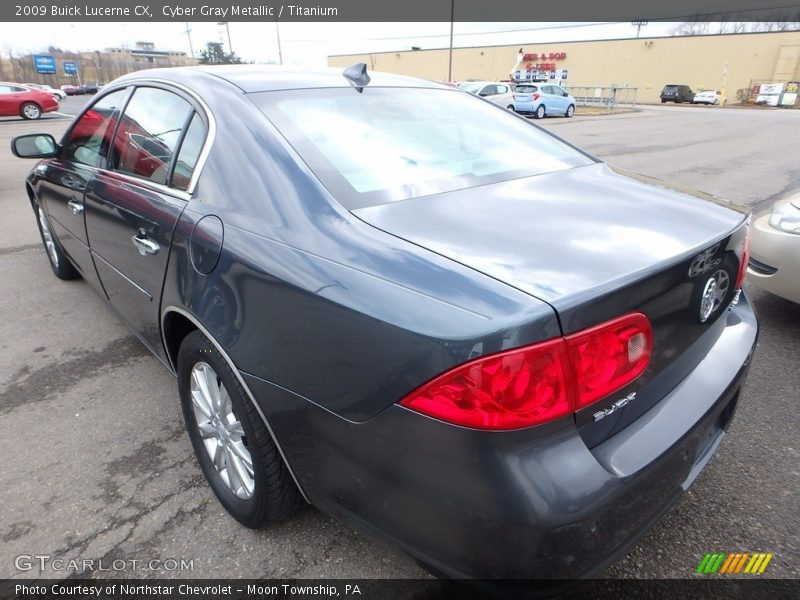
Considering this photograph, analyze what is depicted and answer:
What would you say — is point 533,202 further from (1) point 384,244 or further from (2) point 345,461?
(2) point 345,461

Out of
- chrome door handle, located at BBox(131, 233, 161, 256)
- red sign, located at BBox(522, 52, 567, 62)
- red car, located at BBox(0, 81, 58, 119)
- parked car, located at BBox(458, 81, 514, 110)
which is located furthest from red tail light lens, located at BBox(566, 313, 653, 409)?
red sign, located at BBox(522, 52, 567, 62)

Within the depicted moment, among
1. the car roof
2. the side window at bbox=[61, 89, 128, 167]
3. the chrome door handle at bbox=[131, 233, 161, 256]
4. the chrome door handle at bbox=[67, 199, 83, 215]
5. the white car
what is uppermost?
the car roof

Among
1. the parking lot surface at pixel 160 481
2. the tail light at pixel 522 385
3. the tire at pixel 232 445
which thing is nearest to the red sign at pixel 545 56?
the parking lot surface at pixel 160 481

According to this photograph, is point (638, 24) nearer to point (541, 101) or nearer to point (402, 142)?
point (541, 101)

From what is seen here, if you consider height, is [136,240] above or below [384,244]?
below

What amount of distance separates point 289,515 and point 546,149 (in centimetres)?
191

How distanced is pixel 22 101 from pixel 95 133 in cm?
2440

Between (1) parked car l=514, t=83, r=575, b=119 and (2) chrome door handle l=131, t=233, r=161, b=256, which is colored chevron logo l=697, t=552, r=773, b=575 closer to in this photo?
(2) chrome door handle l=131, t=233, r=161, b=256

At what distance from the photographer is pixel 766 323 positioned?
361 cm

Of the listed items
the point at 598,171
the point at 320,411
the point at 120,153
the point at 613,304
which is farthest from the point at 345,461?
the point at 120,153

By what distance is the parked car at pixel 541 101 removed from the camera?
2430cm

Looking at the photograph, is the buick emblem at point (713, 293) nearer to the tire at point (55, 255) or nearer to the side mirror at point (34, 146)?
the side mirror at point (34, 146)

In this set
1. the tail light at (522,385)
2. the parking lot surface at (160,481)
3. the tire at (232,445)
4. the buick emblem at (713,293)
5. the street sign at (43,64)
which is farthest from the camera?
the street sign at (43,64)

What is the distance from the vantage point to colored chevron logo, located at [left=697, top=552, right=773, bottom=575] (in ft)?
6.01
